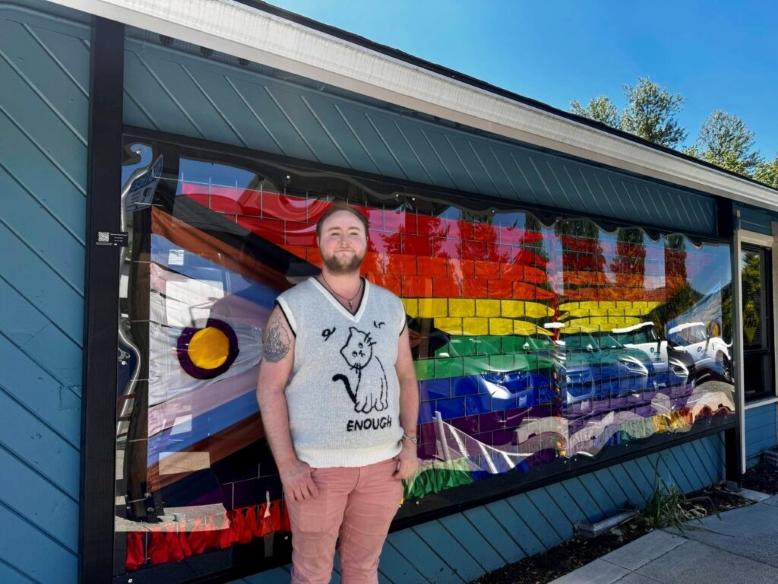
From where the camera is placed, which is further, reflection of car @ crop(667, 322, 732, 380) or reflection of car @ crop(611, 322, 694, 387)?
reflection of car @ crop(667, 322, 732, 380)

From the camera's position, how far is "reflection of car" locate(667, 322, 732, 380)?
384cm

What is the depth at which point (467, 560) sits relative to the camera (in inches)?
102

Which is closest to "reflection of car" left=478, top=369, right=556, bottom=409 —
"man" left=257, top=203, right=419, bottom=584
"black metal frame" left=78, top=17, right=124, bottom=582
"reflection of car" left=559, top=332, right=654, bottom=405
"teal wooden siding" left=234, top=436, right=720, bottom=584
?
"reflection of car" left=559, top=332, right=654, bottom=405

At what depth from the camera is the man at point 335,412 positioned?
5.21 ft

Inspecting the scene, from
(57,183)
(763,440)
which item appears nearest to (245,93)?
(57,183)

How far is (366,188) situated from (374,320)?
31.2 inches

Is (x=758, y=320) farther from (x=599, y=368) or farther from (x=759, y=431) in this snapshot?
(x=599, y=368)

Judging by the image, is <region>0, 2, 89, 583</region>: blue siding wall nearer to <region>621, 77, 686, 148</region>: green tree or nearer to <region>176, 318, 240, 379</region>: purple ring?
<region>176, 318, 240, 379</region>: purple ring

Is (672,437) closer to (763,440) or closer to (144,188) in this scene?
(763,440)

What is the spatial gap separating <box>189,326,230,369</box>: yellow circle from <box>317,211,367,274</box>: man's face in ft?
1.72

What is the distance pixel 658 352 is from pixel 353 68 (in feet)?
9.89

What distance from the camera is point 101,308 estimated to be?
64.2 inches

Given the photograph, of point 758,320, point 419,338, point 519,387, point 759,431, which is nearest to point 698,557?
point 519,387

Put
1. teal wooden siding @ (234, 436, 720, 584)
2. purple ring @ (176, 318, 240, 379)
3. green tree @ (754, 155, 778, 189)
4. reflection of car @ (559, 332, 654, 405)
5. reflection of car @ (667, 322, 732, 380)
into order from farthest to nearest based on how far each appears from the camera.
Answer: green tree @ (754, 155, 778, 189), reflection of car @ (667, 322, 732, 380), reflection of car @ (559, 332, 654, 405), teal wooden siding @ (234, 436, 720, 584), purple ring @ (176, 318, 240, 379)
